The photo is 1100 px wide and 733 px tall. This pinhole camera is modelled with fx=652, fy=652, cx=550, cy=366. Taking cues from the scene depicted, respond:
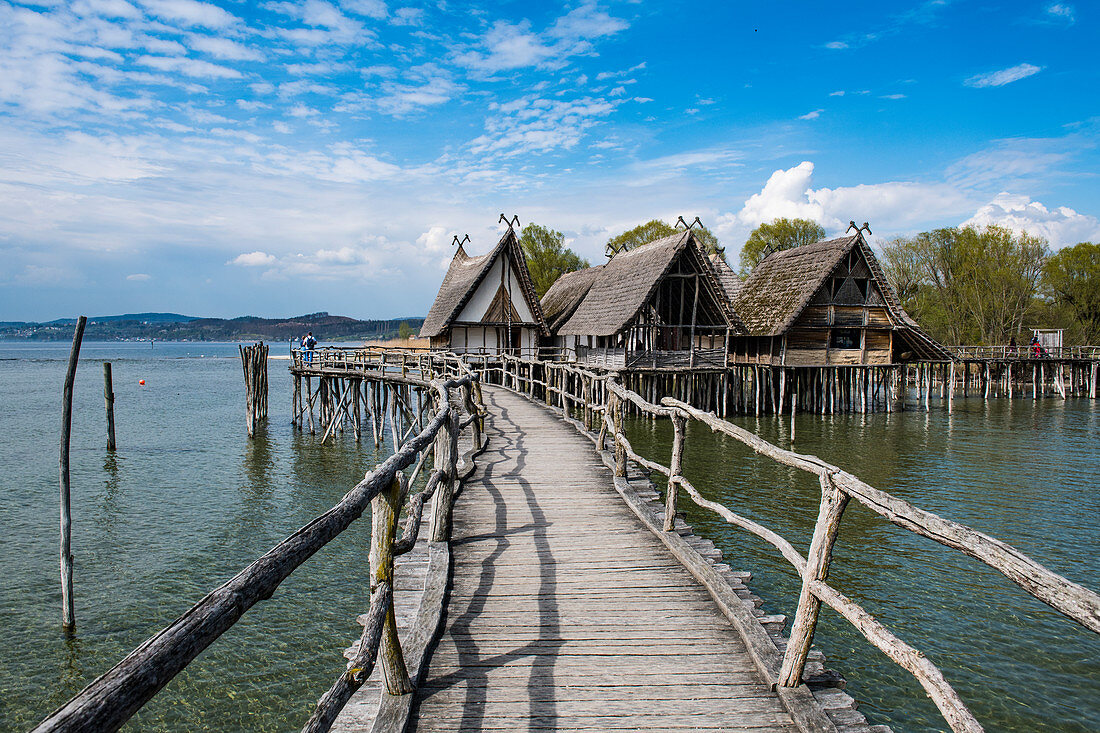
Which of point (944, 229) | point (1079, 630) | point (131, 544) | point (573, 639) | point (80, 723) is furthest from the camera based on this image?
point (944, 229)

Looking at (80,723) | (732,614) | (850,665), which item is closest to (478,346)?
(850,665)

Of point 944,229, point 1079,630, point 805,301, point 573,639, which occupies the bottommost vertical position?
point 1079,630

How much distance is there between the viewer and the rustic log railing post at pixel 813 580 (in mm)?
3107

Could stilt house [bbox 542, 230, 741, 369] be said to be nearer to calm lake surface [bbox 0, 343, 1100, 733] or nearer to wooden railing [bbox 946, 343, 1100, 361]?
calm lake surface [bbox 0, 343, 1100, 733]

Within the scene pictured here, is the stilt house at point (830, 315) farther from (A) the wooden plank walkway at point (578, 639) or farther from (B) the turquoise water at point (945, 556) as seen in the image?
(A) the wooden plank walkway at point (578, 639)

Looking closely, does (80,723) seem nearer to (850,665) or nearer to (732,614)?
(732,614)

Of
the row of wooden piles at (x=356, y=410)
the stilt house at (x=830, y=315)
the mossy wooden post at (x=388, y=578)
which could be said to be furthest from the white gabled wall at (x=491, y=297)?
the mossy wooden post at (x=388, y=578)

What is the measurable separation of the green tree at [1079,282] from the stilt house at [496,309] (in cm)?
3716

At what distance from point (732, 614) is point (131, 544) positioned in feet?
33.3

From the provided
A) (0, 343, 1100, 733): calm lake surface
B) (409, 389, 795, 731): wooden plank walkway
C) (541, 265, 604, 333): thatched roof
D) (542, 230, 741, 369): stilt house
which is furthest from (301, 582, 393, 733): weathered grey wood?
(541, 265, 604, 333): thatched roof

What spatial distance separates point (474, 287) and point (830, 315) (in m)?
14.2

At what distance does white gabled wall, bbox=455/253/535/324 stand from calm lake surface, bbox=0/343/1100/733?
7794 millimetres

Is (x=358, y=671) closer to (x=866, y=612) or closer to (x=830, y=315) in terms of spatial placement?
(x=866, y=612)

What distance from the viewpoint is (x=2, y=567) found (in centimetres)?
934
